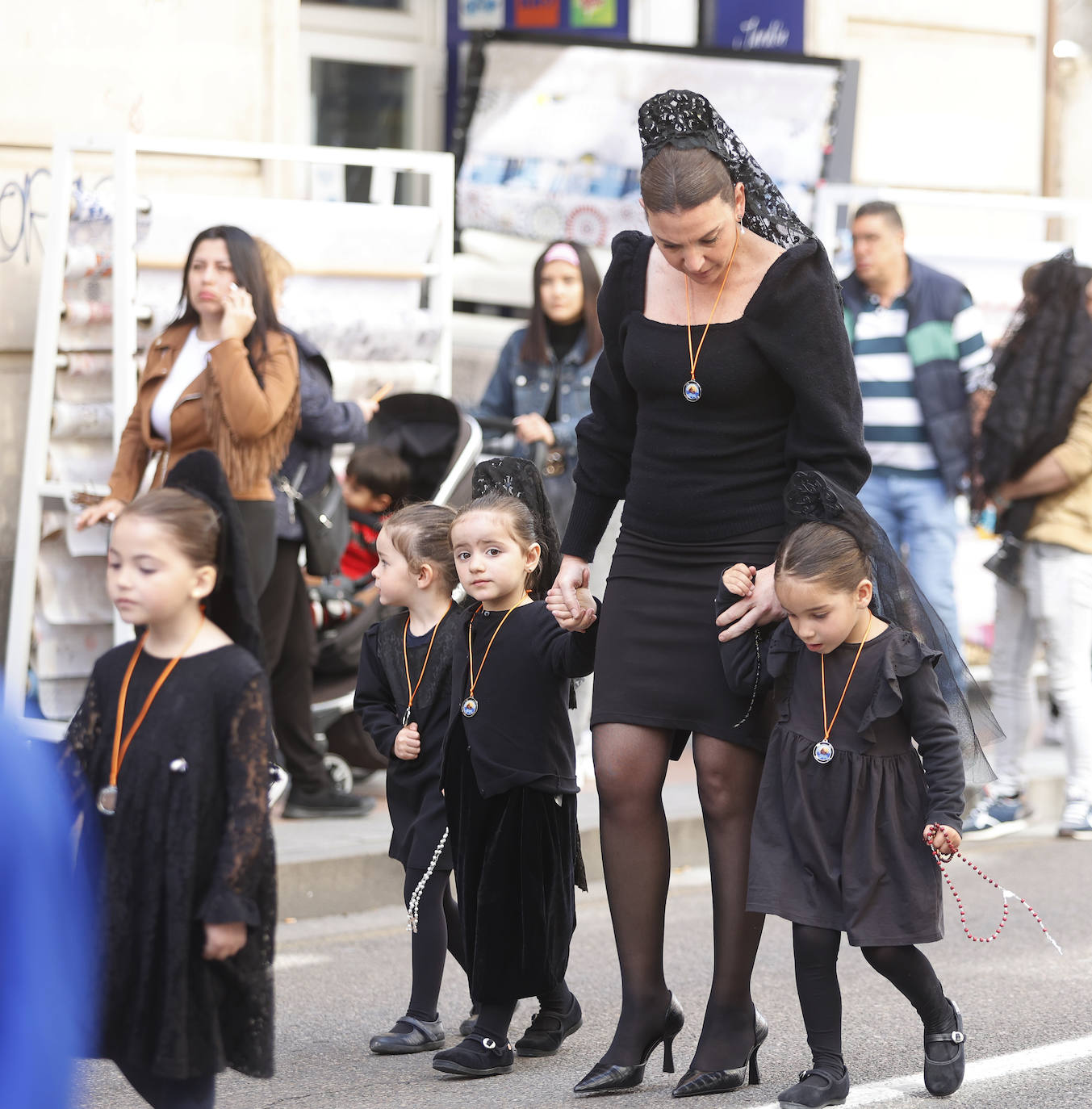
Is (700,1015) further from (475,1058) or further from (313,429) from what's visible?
(313,429)

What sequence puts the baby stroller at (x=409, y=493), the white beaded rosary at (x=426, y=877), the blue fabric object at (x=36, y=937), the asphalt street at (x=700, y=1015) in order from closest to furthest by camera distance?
1. the blue fabric object at (x=36, y=937)
2. the asphalt street at (x=700, y=1015)
3. the white beaded rosary at (x=426, y=877)
4. the baby stroller at (x=409, y=493)

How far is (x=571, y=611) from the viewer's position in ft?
14.4

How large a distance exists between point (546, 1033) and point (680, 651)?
1.08 m

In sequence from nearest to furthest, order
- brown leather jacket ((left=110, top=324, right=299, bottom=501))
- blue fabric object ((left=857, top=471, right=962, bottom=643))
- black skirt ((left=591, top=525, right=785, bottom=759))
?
black skirt ((left=591, top=525, right=785, bottom=759))
brown leather jacket ((left=110, top=324, right=299, bottom=501))
blue fabric object ((left=857, top=471, right=962, bottom=643))

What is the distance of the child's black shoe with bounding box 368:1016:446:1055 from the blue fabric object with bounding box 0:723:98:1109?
2.50m

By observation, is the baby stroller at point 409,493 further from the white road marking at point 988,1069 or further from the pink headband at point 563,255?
the white road marking at point 988,1069

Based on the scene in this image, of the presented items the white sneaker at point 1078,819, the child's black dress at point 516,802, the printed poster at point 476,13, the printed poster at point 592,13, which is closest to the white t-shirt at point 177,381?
the child's black dress at point 516,802

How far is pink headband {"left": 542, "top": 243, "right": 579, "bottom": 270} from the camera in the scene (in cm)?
742

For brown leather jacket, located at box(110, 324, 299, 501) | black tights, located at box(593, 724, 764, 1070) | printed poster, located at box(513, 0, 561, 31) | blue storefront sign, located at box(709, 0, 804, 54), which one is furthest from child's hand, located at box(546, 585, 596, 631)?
printed poster, located at box(513, 0, 561, 31)

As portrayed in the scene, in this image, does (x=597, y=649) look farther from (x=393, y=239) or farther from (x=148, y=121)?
(x=148, y=121)

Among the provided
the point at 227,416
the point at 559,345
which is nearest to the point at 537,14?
the point at 559,345

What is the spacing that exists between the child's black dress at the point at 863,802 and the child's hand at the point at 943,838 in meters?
0.02

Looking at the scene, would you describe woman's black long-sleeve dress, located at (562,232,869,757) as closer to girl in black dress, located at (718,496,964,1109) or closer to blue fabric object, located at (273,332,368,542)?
girl in black dress, located at (718,496,964,1109)

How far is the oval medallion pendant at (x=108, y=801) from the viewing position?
3525mm
